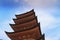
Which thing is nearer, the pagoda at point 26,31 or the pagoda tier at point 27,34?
the pagoda at point 26,31

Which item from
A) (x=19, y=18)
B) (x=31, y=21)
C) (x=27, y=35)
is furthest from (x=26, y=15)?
(x=27, y=35)

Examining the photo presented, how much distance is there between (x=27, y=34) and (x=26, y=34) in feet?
0.56

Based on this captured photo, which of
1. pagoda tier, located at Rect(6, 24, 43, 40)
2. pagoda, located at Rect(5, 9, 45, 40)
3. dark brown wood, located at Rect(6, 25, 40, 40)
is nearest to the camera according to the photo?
pagoda, located at Rect(5, 9, 45, 40)

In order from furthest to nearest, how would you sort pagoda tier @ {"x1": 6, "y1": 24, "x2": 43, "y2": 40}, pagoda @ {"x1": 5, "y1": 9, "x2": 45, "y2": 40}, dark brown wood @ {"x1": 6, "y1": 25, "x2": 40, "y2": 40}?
1. dark brown wood @ {"x1": 6, "y1": 25, "x2": 40, "y2": 40}
2. pagoda tier @ {"x1": 6, "y1": 24, "x2": 43, "y2": 40}
3. pagoda @ {"x1": 5, "y1": 9, "x2": 45, "y2": 40}

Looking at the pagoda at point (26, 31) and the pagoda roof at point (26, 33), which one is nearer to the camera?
the pagoda at point (26, 31)

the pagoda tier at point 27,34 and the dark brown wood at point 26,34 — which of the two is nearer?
the pagoda tier at point 27,34

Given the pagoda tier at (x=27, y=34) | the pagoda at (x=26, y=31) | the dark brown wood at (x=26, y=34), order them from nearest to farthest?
the pagoda at (x=26, y=31) → the pagoda tier at (x=27, y=34) → the dark brown wood at (x=26, y=34)

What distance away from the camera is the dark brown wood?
95.1ft

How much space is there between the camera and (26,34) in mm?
29422

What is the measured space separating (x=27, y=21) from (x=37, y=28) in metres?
4.91

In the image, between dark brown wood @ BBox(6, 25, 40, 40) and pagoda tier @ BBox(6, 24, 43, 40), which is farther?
dark brown wood @ BBox(6, 25, 40, 40)

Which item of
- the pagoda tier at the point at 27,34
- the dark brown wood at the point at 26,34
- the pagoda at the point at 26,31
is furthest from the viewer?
the dark brown wood at the point at 26,34

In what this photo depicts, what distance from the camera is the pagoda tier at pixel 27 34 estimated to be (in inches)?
1137

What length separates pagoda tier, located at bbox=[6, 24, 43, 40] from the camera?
2889 cm
